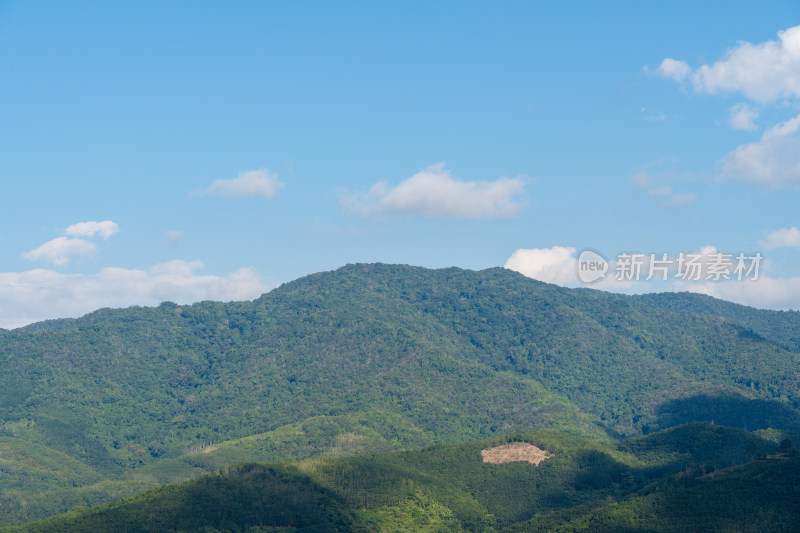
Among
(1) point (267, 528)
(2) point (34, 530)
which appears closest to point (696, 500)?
(1) point (267, 528)

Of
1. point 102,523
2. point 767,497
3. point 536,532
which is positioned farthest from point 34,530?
point 767,497

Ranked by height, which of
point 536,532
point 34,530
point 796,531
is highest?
point 796,531

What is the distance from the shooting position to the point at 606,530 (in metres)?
181

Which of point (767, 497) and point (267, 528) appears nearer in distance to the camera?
point (767, 497)

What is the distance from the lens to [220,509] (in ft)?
650

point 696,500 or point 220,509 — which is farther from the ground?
point 696,500

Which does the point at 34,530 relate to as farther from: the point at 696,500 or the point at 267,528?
the point at 696,500

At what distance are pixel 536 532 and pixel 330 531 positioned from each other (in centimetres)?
4569

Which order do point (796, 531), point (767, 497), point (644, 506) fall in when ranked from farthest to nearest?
point (644, 506)
point (767, 497)
point (796, 531)

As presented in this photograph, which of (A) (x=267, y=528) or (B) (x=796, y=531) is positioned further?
(A) (x=267, y=528)

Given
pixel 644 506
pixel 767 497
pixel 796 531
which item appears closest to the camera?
pixel 796 531

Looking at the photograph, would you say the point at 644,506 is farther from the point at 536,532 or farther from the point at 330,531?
the point at 330,531

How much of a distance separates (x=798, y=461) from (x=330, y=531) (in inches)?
3986

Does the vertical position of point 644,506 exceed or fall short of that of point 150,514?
it exceeds it
